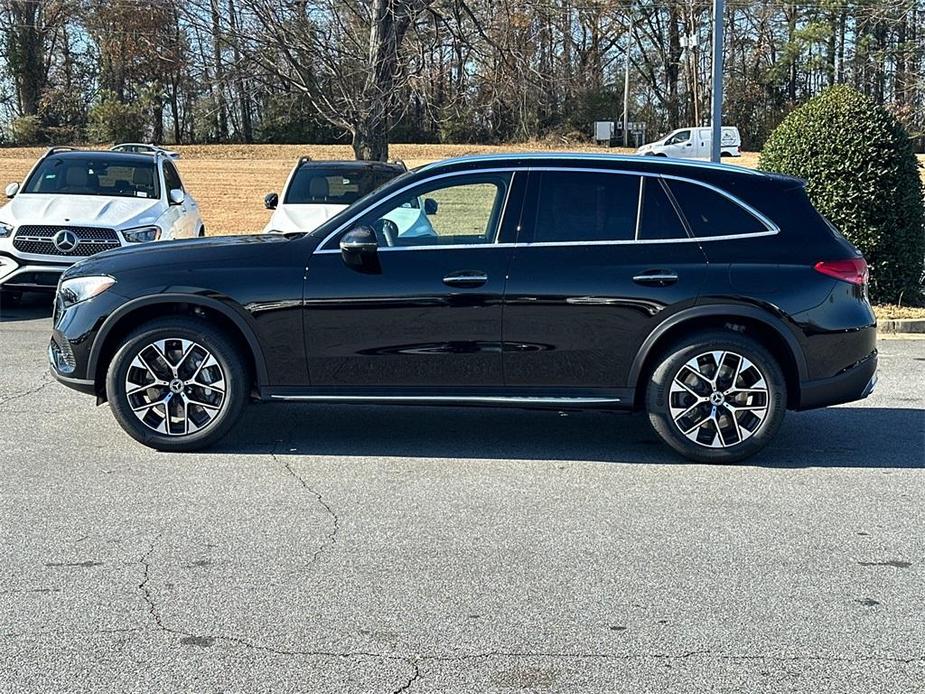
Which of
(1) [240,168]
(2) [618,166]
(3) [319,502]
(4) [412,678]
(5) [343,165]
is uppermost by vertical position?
(1) [240,168]

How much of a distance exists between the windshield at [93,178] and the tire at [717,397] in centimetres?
853

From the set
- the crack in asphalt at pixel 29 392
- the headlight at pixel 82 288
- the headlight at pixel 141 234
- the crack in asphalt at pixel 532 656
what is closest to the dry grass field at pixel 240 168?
the headlight at pixel 141 234

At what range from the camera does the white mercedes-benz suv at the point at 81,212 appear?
11.7 m

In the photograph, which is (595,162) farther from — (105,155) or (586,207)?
(105,155)

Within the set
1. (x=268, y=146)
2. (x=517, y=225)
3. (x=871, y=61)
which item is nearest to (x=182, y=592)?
(x=517, y=225)

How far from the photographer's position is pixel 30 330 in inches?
443

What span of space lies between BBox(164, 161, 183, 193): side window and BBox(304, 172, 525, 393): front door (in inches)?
304

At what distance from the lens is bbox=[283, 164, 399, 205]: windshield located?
13.6 meters

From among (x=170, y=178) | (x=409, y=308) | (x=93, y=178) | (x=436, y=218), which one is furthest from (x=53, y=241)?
(x=409, y=308)

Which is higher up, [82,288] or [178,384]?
[82,288]

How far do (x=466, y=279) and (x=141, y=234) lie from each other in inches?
264

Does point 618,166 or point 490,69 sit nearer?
point 618,166

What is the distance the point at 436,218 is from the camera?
691 centimetres

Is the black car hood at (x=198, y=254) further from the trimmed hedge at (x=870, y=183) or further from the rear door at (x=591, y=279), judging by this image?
the trimmed hedge at (x=870, y=183)
